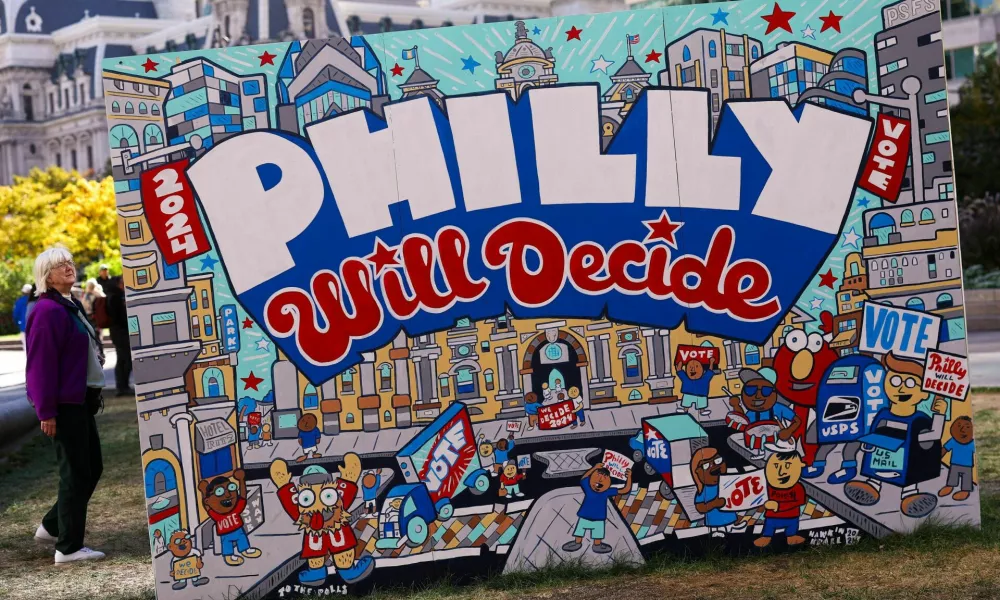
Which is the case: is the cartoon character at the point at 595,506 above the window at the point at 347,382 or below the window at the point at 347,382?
below

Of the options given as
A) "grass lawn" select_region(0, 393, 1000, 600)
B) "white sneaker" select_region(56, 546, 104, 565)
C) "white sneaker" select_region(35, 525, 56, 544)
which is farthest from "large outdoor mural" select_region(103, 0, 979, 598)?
"white sneaker" select_region(35, 525, 56, 544)

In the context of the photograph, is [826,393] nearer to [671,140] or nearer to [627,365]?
[627,365]

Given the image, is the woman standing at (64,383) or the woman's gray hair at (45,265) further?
the woman's gray hair at (45,265)

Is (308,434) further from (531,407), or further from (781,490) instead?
(781,490)

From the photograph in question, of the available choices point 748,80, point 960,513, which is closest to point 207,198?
point 748,80

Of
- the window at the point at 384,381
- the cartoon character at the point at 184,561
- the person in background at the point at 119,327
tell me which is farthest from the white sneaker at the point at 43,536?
the person in background at the point at 119,327

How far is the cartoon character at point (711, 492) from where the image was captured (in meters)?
5.93

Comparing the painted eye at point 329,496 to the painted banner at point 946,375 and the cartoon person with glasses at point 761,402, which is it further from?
the painted banner at point 946,375

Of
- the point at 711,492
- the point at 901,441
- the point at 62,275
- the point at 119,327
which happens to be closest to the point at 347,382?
the point at 711,492

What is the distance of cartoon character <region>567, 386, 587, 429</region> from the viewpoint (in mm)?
5836

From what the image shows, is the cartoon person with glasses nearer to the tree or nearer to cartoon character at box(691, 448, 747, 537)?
cartoon character at box(691, 448, 747, 537)

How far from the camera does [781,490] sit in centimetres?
598

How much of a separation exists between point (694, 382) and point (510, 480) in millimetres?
Result: 1006

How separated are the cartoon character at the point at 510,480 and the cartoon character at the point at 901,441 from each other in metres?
1.63
